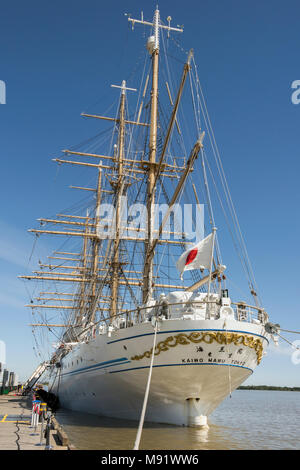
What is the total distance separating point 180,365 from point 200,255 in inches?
186

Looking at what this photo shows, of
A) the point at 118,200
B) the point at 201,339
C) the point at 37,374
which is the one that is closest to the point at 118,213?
the point at 118,200

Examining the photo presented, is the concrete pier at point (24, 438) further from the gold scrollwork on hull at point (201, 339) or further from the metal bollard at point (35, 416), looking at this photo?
the gold scrollwork on hull at point (201, 339)

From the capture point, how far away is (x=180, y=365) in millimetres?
16391

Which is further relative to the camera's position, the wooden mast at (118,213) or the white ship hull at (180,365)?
the wooden mast at (118,213)

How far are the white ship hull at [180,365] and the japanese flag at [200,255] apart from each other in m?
2.65

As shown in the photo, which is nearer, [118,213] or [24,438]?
[24,438]

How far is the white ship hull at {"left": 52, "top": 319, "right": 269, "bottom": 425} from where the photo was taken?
16.3 metres

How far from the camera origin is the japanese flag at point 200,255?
1759cm

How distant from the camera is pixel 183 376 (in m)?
16.6

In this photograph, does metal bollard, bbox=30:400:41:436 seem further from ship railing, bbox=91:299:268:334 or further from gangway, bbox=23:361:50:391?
gangway, bbox=23:361:50:391

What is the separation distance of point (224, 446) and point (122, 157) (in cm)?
2834

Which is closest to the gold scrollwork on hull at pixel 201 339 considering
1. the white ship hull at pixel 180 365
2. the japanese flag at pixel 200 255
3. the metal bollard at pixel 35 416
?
the white ship hull at pixel 180 365

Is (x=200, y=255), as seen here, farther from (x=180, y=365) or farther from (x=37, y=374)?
(x=37, y=374)

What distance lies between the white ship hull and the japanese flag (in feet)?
8.68
